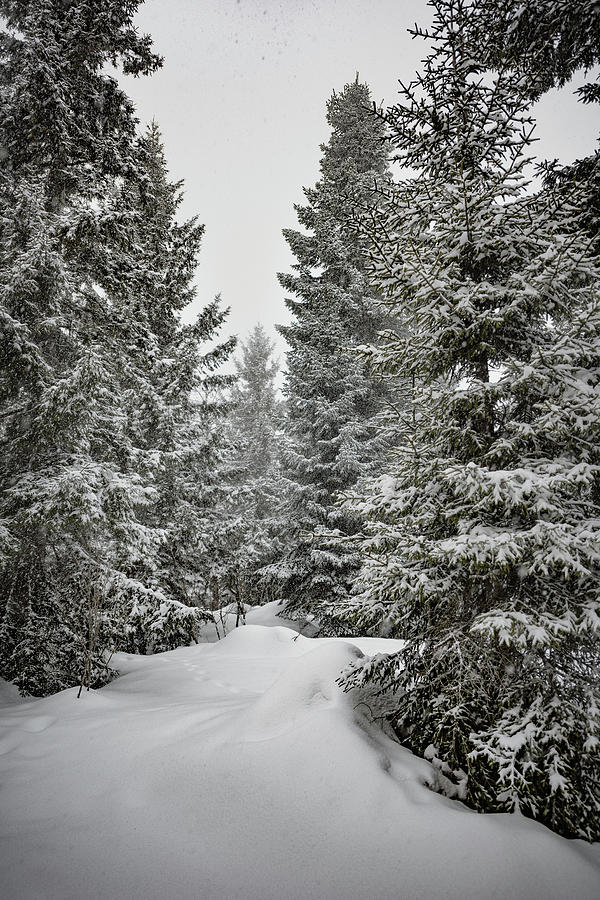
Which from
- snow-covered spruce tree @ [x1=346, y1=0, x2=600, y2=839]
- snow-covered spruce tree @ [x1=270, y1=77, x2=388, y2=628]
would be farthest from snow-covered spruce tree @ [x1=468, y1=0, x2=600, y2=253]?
snow-covered spruce tree @ [x1=270, y1=77, x2=388, y2=628]

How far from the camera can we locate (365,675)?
3256 mm

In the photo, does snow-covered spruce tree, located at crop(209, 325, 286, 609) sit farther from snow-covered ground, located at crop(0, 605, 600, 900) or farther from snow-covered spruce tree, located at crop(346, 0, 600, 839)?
snow-covered spruce tree, located at crop(346, 0, 600, 839)

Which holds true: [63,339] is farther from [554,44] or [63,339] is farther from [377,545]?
[554,44]

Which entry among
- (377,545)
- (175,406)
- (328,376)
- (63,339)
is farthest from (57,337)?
(328,376)

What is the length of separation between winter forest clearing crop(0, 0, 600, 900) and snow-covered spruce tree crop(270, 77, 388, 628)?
4079 millimetres

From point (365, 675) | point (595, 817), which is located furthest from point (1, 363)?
point (595, 817)

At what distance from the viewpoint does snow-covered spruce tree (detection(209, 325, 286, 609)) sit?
12.4 metres

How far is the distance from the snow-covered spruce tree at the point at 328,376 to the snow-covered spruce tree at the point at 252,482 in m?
0.98

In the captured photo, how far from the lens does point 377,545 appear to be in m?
3.23

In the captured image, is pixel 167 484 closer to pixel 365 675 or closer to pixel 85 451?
pixel 85 451

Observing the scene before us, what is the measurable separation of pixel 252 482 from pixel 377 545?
494 inches

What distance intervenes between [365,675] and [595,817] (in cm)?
153

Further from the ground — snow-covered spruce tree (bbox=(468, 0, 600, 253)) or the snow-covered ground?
snow-covered spruce tree (bbox=(468, 0, 600, 253))

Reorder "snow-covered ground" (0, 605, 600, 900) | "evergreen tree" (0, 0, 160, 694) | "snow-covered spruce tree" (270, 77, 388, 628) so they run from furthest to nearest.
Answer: "snow-covered spruce tree" (270, 77, 388, 628)
"evergreen tree" (0, 0, 160, 694)
"snow-covered ground" (0, 605, 600, 900)
